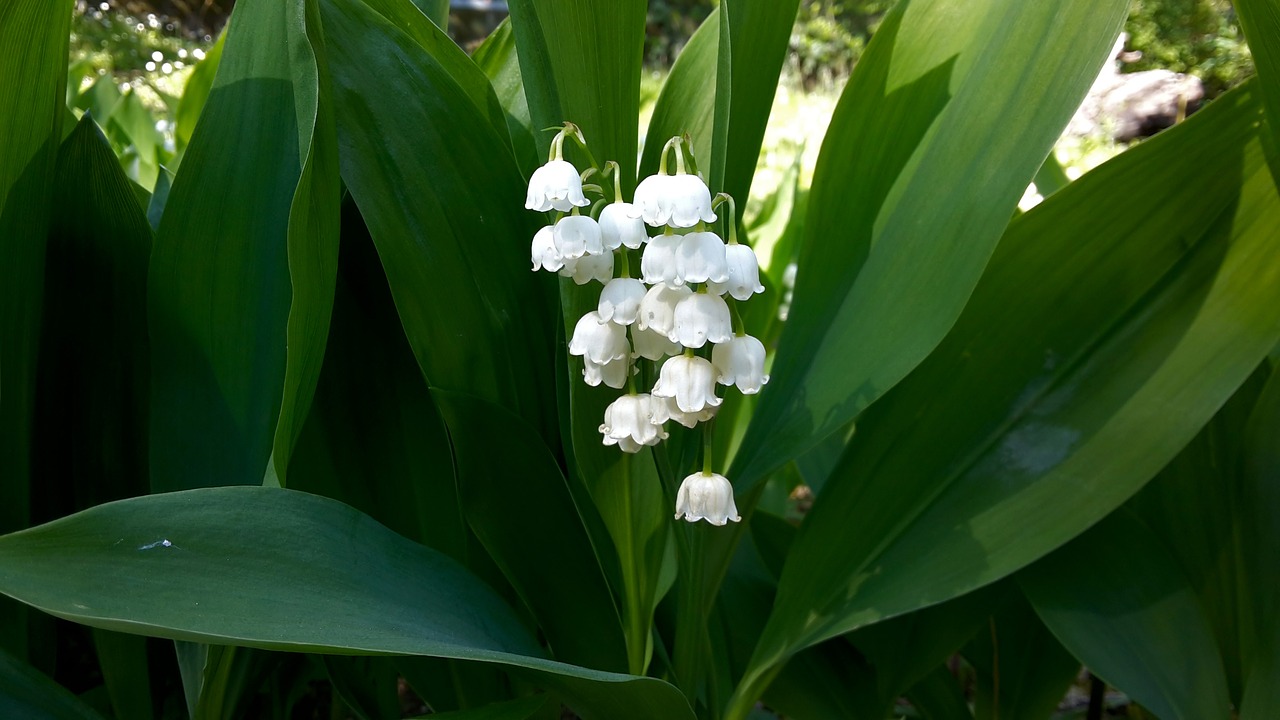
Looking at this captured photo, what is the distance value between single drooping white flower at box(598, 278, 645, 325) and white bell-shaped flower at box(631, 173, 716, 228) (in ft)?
0.18

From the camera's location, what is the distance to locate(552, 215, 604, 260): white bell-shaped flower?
608 millimetres

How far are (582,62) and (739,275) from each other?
23cm

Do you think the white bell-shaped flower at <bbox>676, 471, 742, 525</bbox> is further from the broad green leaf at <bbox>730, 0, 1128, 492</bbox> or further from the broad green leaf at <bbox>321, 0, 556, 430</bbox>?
the broad green leaf at <bbox>321, 0, 556, 430</bbox>

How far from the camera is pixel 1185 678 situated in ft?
2.77

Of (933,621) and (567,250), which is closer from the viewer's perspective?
(567,250)

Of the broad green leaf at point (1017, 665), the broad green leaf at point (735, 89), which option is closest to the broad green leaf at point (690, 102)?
the broad green leaf at point (735, 89)

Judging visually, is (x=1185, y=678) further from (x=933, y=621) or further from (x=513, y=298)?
(x=513, y=298)

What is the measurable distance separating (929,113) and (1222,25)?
910 centimetres

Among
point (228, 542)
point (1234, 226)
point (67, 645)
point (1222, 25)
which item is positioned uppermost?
point (1222, 25)

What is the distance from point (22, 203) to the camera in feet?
2.38

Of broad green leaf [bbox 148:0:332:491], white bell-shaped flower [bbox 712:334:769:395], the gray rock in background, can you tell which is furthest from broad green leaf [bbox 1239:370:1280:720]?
the gray rock in background

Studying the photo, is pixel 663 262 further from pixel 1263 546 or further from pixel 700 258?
pixel 1263 546

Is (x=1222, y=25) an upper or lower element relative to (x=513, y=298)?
upper

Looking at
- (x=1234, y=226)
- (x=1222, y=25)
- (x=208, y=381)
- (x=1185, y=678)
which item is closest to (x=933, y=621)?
(x=1185, y=678)
